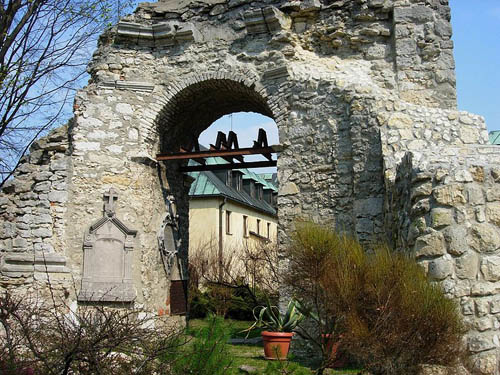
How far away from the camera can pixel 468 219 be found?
5.26 m

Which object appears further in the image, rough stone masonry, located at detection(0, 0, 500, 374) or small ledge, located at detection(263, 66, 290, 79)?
small ledge, located at detection(263, 66, 290, 79)

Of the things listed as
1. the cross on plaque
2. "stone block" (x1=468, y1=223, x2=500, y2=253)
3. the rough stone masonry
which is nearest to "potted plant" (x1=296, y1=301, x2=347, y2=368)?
"stone block" (x1=468, y1=223, x2=500, y2=253)

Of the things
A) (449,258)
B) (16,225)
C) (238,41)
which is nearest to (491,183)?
(449,258)

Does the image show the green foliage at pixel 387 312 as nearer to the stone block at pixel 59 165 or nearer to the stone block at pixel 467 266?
the stone block at pixel 467 266

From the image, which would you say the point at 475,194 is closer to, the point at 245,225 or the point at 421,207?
the point at 421,207

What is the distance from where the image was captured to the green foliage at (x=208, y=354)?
3.76 meters

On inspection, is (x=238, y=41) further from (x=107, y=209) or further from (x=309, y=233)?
(x=309, y=233)

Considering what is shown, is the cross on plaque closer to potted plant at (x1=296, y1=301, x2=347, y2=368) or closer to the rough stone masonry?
the rough stone masonry

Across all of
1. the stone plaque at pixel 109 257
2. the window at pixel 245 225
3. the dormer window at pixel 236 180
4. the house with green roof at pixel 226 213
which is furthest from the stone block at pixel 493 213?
the dormer window at pixel 236 180

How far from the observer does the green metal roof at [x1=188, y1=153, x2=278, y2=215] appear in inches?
850

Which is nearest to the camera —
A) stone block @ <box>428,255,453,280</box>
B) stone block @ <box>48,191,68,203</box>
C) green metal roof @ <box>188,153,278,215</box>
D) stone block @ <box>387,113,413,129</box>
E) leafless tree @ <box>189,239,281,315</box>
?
stone block @ <box>428,255,453,280</box>

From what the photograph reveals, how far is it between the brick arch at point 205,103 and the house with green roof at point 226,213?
8.90 meters

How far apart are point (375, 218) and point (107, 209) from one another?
3997 millimetres

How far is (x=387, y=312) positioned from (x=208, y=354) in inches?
60.5
